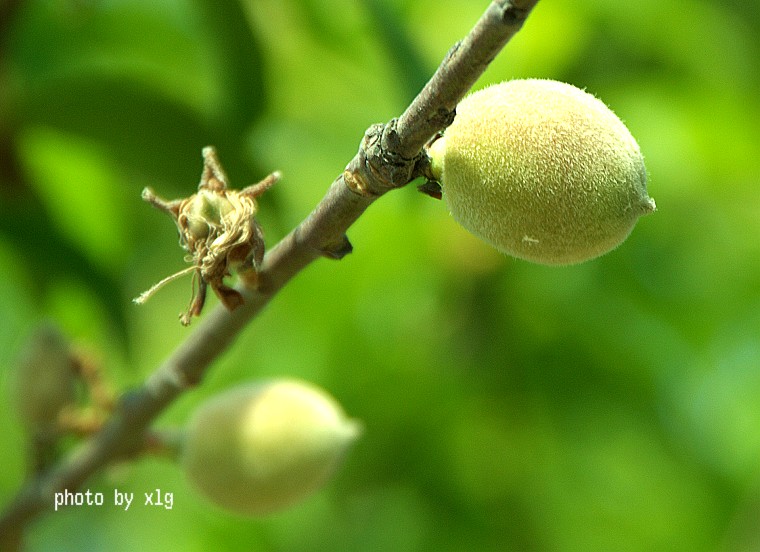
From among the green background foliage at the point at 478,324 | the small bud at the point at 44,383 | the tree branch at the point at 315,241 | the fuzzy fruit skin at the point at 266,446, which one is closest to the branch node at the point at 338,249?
the tree branch at the point at 315,241

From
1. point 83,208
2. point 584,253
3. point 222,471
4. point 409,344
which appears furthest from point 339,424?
point 409,344

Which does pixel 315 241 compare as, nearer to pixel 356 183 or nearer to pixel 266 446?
pixel 356 183

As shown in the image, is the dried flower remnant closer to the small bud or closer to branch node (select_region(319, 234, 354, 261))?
branch node (select_region(319, 234, 354, 261))

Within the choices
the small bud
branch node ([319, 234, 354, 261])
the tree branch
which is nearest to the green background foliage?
the small bud

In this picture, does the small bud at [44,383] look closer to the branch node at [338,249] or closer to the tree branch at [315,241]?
the tree branch at [315,241]

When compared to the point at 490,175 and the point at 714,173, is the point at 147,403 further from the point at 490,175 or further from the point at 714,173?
the point at 714,173

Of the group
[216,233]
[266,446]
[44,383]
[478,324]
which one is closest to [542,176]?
[216,233]

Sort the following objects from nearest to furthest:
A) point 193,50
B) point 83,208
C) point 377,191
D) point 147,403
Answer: point 377,191, point 147,403, point 83,208, point 193,50
